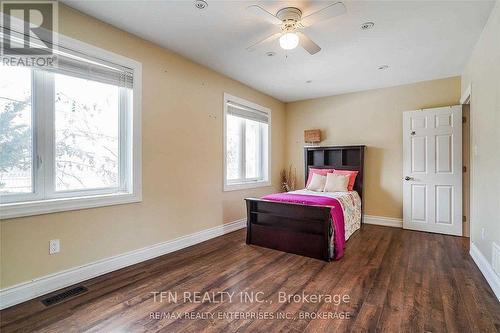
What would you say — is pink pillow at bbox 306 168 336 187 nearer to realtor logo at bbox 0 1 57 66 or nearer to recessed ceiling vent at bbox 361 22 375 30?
recessed ceiling vent at bbox 361 22 375 30

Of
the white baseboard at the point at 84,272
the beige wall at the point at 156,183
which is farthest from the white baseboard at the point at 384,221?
the white baseboard at the point at 84,272

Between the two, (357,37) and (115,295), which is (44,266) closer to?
(115,295)

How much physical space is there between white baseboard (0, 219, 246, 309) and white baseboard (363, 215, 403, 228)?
10.4 feet

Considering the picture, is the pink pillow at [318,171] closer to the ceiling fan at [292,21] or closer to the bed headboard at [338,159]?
the bed headboard at [338,159]

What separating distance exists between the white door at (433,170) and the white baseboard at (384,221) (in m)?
0.15

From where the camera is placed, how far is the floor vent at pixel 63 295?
2028 millimetres

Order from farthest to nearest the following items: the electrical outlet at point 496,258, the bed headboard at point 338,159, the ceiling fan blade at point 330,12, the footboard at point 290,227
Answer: the bed headboard at point 338,159 < the footboard at point 290,227 < the electrical outlet at point 496,258 < the ceiling fan blade at point 330,12

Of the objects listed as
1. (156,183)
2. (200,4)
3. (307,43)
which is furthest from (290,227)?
(200,4)

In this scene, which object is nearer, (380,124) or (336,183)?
(336,183)

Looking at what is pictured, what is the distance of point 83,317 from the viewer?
1.84 metres

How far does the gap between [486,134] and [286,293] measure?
257 cm

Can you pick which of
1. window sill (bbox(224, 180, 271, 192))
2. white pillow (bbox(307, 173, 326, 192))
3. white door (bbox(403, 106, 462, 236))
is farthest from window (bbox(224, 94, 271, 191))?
white door (bbox(403, 106, 462, 236))

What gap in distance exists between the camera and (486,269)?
96.5 inches

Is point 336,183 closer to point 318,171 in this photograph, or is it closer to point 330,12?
point 318,171
